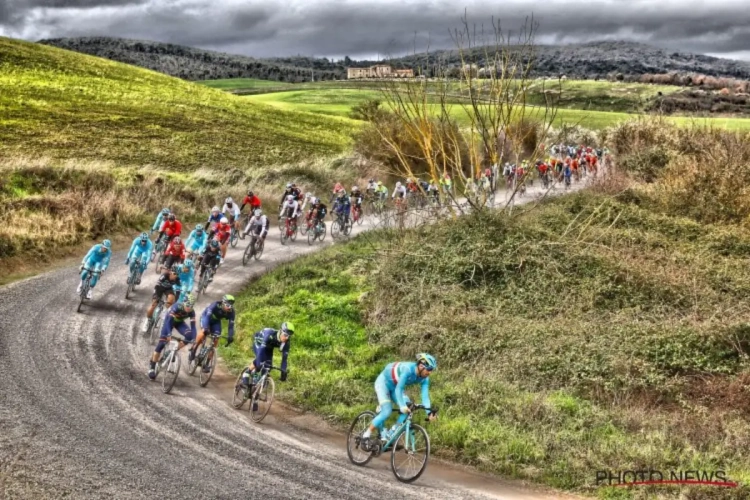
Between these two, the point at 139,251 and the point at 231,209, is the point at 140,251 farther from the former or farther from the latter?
the point at 231,209

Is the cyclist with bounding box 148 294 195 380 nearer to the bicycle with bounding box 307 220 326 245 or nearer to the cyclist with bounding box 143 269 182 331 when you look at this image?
the cyclist with bounding box 143 269 182 331

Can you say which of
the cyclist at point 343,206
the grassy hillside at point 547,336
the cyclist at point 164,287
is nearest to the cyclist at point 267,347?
the grassy hillside at point 547,336

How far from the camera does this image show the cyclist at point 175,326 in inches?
623

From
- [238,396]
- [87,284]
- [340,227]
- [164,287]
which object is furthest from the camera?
[340,227]

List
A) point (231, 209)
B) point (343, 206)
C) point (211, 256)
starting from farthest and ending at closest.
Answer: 1. point (343, 206)
2. point (231, 209)
3. point (211, 256)

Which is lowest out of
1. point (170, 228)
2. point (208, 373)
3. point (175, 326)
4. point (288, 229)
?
point (208, 373)

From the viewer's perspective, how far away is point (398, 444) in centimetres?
1209

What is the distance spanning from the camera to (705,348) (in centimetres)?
1630

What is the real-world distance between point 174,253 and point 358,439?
39.2 ft

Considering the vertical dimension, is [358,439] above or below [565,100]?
below

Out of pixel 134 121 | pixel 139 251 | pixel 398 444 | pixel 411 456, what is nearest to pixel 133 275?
pixel 139 251

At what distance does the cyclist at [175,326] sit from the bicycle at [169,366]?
114 millimetres

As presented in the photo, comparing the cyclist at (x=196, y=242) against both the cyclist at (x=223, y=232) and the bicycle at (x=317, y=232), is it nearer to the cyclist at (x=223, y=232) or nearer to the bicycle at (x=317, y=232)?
the cyclist at (x=223, y=232)

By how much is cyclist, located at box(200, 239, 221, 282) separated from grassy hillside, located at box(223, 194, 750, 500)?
1.58 metres
